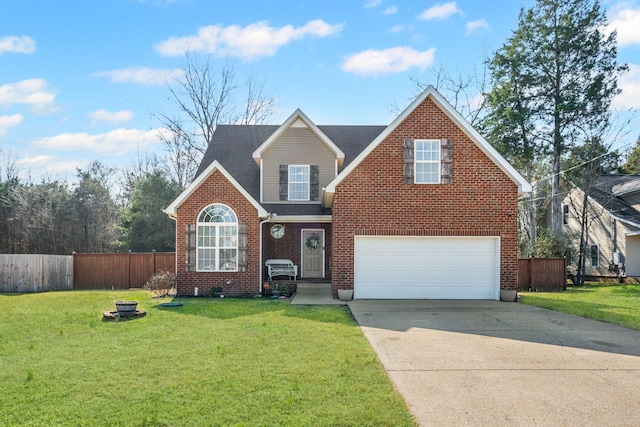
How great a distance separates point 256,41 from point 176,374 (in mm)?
14086

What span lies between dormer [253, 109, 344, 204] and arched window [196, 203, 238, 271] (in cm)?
293

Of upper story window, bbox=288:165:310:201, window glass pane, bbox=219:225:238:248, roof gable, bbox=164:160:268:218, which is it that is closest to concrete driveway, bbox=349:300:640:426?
window glass pane, bbox=219:225:238:248

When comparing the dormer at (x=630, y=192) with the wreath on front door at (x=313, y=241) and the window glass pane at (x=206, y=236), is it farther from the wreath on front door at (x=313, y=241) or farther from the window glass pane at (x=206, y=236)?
the window glass pane at (x=206, y=236)

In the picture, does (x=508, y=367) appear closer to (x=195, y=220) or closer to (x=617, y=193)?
(x=195, y=220)

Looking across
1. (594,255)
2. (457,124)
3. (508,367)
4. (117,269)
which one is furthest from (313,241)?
(594,255)

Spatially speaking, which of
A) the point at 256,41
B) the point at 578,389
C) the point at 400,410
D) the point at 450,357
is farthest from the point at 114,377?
the point at 256,41

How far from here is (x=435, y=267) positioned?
14.3 m

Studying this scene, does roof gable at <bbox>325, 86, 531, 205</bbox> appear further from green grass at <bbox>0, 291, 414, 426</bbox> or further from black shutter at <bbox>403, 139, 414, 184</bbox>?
green grass at <bbox>0, 291, 414, 426</bbox>

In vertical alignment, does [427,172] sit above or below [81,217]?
above

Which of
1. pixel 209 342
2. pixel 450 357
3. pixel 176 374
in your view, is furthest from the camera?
pixel 209 342

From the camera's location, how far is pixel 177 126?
29906 millimetres

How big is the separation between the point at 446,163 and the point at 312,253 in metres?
6.66

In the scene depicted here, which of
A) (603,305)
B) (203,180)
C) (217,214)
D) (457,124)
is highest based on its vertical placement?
(457,124)

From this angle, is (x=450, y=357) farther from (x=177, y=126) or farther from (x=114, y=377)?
(x=177, y=126)
